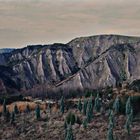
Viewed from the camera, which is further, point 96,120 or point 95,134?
point 96,120

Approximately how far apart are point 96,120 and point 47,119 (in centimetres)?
2346

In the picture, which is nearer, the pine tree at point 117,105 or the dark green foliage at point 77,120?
the dark green foliage at point 77,120

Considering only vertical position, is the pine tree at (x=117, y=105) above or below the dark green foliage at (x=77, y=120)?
above

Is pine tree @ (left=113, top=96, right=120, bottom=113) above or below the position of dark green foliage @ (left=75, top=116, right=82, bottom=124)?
above

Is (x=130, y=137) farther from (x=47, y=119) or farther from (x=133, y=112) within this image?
(x=47, y=119)

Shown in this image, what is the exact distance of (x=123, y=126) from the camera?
149000 mm

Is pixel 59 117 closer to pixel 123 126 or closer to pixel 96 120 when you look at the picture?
pixel 96 120

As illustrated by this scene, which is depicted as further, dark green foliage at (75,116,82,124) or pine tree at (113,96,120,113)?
pine tree at (113,96,120,113)

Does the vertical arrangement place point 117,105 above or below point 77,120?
above

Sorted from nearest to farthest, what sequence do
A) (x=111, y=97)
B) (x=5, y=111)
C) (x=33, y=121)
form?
1. (x=33, y=121)
2. (x=5, y=111)
3. (x=111, y=97)

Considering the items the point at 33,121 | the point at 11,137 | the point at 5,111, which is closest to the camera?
the point at 11,137

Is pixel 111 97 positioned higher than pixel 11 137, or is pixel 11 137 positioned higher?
pixel 111 97

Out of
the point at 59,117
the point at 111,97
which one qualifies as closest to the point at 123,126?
the point at 59,117

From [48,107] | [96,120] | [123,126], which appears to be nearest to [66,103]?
[48,107]
